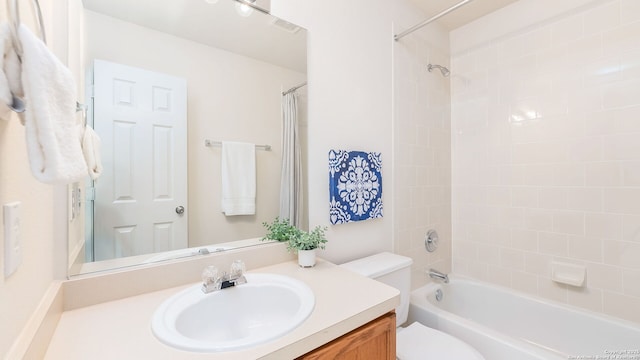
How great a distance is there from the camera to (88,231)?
3.00 feet

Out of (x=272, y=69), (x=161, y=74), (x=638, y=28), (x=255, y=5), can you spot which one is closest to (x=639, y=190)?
(x=638, y=28)

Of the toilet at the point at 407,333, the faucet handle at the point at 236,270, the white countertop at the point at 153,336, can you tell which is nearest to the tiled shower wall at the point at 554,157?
the toilet at the point at 407,333

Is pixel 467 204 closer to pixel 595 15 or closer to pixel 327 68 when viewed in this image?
pixel 595 15

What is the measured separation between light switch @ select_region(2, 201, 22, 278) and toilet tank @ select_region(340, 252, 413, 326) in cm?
115

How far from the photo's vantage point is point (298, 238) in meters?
1.23

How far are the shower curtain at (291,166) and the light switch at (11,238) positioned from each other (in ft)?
2.99

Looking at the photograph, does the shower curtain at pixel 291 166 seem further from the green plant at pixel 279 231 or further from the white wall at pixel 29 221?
the white wall at pixel 29 221

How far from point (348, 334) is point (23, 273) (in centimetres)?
79

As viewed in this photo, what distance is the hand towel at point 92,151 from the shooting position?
0.85 meters

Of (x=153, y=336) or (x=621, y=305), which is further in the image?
(x=621, y=305)

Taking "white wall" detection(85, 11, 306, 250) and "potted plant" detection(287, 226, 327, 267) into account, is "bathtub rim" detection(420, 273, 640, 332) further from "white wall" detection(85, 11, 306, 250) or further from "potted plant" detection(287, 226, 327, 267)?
"white wall" detection(85, 11, 306, 250)

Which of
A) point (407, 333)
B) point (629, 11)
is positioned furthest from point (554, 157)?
point (407, 333)

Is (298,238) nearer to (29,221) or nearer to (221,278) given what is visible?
(221,278)

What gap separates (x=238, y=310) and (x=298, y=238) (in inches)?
15.1
